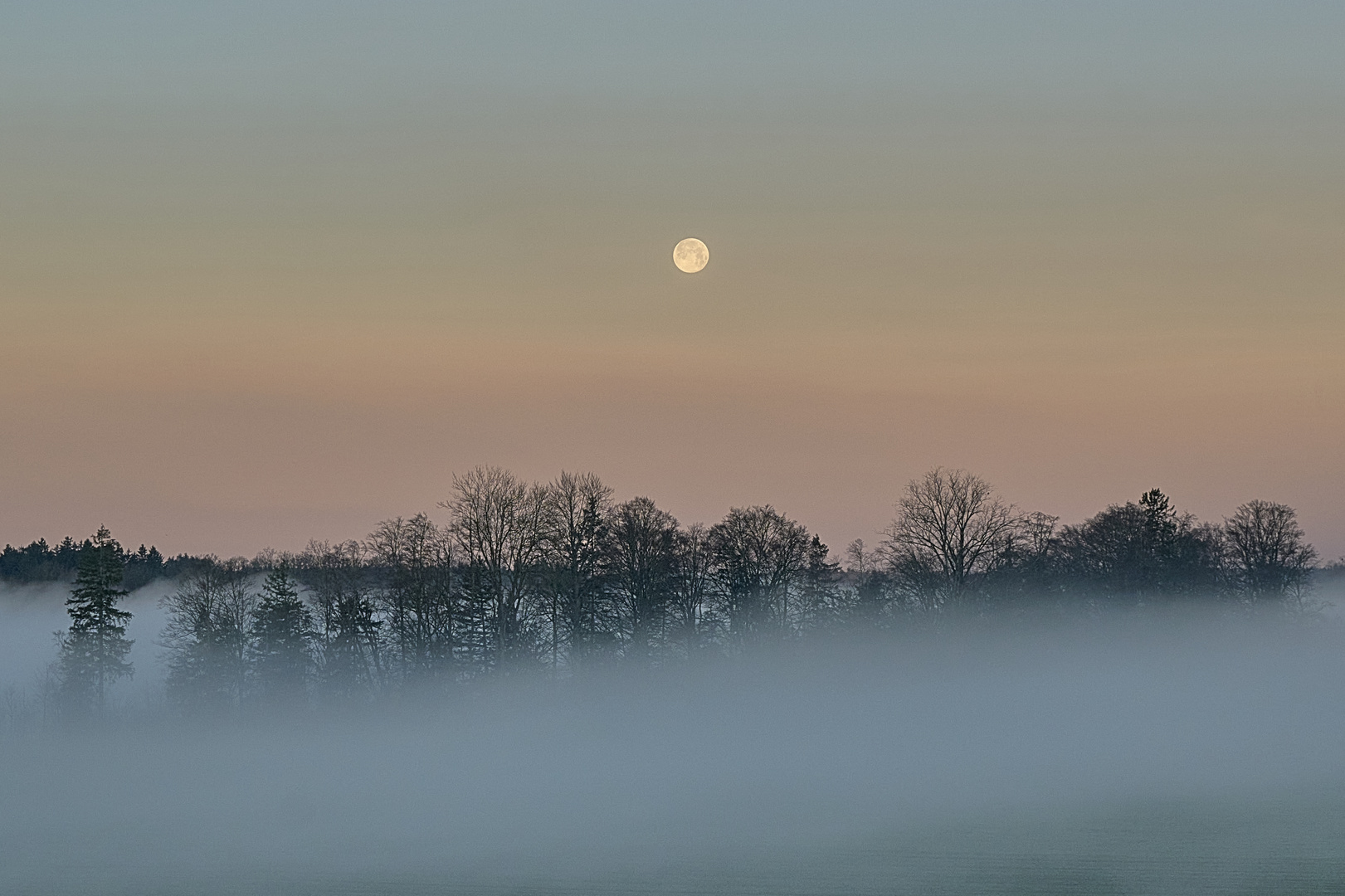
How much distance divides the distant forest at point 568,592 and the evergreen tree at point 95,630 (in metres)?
0.13

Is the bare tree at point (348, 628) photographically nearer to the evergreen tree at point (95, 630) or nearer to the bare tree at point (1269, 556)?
the evergreen tree at point (95, 630)

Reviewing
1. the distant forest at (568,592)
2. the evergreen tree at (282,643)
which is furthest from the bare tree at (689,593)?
the evergreen tree at (282,643)

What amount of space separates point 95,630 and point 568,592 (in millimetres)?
34962

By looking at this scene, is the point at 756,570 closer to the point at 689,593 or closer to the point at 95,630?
the point at 689,593

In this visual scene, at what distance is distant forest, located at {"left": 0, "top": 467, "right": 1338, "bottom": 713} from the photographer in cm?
10562

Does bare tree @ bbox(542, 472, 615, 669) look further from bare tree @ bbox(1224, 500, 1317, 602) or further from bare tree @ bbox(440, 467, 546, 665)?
bare tree @ bbox(1224, 500, 1317, 602)

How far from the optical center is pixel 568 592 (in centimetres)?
10581

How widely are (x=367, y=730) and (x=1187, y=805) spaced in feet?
198

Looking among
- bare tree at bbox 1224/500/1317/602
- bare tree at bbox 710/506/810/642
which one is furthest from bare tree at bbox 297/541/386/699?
bare tree at bbox 1224/500/1317/602

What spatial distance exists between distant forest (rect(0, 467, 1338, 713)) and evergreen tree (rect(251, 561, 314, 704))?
15cm

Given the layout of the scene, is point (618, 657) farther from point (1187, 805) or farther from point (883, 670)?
point (1187, 805)

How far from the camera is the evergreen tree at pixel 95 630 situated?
103500mm

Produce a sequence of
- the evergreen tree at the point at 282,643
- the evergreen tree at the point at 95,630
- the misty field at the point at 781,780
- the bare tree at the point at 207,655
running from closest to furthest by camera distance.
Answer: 1. the misty field at the point at 781,780
2. the evergreen tree at the point at 95,630
3. the evergreen tree at the point at 282,643
4. the bare tree at the point at 207,655

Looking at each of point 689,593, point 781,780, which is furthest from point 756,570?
point 781,780
